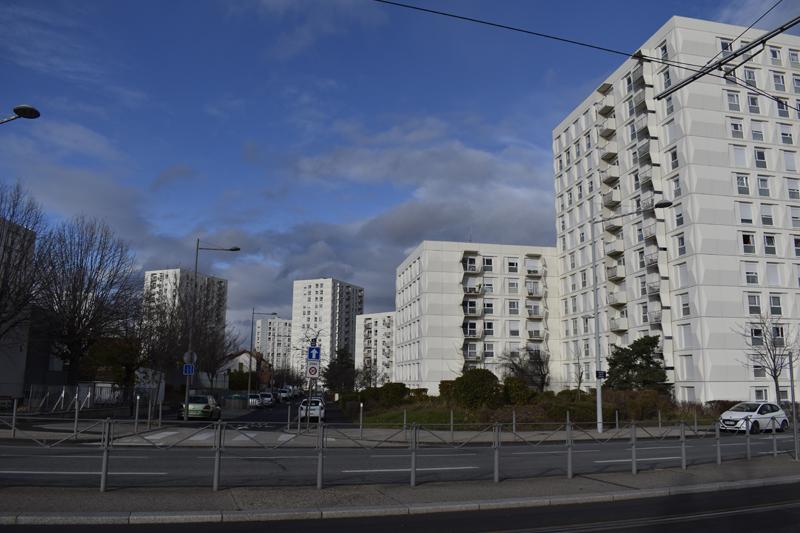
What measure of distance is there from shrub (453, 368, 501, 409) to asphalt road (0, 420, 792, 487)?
10713 mm

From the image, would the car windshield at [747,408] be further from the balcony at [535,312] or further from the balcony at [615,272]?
the balcony at [535,312]

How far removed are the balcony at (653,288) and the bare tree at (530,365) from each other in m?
16.0

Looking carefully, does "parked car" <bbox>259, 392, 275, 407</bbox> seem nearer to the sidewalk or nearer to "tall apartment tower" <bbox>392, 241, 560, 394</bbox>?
"tall apartment tower" <bbox>392, 241, 560, 394</bbox>

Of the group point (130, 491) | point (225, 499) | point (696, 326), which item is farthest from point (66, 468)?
point (696, 326)

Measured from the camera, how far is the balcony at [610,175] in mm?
62403

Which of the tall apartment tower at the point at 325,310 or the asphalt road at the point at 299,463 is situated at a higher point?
the tall apartment tower at the point at 325,310

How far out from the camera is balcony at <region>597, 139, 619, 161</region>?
62719 millimetres

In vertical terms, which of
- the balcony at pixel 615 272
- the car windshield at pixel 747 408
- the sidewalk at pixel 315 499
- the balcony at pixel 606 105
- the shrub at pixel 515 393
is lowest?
the sidewalk at pixel 315 499

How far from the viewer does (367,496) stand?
10.9m

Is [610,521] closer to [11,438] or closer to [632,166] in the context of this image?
[11,438]

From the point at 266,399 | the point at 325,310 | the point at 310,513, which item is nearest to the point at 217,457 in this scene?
the point at 310,513

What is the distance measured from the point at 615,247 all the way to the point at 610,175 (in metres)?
7.22

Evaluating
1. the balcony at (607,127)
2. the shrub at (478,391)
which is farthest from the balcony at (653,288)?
the shrub at (478,391)

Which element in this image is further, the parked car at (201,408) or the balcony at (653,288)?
the balcony at (653,288)
